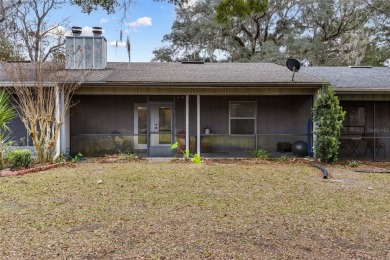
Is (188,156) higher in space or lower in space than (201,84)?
lower

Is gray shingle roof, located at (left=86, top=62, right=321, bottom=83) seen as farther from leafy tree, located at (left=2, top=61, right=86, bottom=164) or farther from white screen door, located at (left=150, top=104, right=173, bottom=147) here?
white screen door, located at (left=150, top=104, right=173, bottom=147)

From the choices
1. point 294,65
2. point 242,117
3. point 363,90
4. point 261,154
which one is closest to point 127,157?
point 261,154

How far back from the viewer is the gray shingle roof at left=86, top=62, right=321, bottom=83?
10453 mm

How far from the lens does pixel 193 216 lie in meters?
4.58

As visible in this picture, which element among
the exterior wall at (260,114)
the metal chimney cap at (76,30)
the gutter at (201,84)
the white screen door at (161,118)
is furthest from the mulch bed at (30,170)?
the metal chimney cap at (76,30)

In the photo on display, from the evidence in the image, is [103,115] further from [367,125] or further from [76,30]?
[367,125]

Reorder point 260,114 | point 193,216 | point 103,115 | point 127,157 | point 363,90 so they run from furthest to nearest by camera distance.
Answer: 1. point 260,114
2. point 103,115
3. point 127,157
4. point 363,90
5. point 193,216

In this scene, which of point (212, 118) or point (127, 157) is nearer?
point (127, 157)

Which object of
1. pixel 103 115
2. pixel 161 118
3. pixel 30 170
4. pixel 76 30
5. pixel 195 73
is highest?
pixel 76 30

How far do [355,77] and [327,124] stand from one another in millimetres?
3777

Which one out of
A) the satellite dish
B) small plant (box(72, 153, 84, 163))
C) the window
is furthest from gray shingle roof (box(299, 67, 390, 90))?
small plant (box(72, 153, 84, 163))

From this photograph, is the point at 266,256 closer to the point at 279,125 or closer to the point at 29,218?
the point at 29,218

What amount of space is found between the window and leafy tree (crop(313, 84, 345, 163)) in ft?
9.67

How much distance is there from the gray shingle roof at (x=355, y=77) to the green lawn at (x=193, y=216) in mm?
3775
